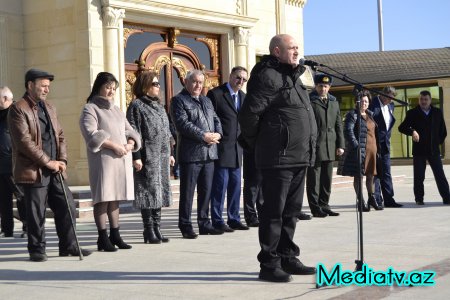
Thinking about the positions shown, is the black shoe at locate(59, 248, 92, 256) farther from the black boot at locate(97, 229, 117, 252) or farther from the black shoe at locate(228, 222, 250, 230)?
the black shoe at locate(228, 222, 250, 230)

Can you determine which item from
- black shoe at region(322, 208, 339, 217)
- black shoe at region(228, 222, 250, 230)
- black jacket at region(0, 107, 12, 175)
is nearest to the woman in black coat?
black shoe at region(322, 208, 339, 217)

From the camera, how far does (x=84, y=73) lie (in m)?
15.2

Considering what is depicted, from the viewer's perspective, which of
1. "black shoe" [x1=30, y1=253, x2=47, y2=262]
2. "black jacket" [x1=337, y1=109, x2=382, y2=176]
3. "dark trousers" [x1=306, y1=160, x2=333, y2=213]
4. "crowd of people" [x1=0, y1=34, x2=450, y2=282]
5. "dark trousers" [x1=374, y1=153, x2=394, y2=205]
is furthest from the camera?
"dark trousers" [x1=374, y1=153, x2=394, y2=205]

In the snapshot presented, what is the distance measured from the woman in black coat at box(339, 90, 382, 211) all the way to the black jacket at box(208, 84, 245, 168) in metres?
2.37

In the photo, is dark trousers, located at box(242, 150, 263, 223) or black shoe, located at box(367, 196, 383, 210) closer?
dark trousers, located at box(242, 150, 263, 223)

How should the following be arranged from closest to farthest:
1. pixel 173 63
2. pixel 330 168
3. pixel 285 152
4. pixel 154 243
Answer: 1. pixel 285 152
2. pixel 154 243
3. pixel 330 168
4. pixel 173 63

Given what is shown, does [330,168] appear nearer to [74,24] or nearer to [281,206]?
[281,206]

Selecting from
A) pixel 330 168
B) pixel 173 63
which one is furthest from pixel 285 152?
pixel 173 63

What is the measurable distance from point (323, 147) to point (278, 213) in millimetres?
5083

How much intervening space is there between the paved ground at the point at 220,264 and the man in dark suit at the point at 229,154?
1.51 ft

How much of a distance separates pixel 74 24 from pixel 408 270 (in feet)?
34.0

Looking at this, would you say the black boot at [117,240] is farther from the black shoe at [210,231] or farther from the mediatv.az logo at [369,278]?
the mediatv.az logo at [369,278]

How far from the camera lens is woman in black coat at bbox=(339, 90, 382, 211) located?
39.0 ft

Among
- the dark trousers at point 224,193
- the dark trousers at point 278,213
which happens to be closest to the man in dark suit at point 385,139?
the dark trousers at point 224,193
